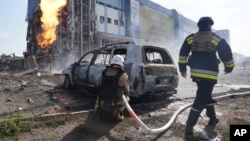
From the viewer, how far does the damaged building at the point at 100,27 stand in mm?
22625

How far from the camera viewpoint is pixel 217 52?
192 inches

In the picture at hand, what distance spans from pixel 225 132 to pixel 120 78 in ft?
7.22

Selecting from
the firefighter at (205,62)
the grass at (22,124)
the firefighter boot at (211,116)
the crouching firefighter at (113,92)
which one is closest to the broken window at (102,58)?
the crouching firefighter at (113,92)

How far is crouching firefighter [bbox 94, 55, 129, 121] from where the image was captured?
504 centimetres

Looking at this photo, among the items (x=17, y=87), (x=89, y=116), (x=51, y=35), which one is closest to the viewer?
(x=89, y=116)

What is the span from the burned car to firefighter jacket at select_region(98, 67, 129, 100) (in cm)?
154

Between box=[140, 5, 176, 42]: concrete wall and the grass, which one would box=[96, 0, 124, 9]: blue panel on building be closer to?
box=[140, 5, 176, 42]: concrete wall

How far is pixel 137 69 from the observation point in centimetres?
676

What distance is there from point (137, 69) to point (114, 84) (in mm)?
1794

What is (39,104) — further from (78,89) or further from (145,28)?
(145,28)

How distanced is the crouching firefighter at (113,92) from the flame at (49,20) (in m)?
17.4

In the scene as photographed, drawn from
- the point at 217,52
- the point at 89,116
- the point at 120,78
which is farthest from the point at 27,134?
the point at 217,52

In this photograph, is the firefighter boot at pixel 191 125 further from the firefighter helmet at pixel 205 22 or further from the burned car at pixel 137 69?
the burned car at pixel 137 69

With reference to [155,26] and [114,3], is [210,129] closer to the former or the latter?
[114,3]
